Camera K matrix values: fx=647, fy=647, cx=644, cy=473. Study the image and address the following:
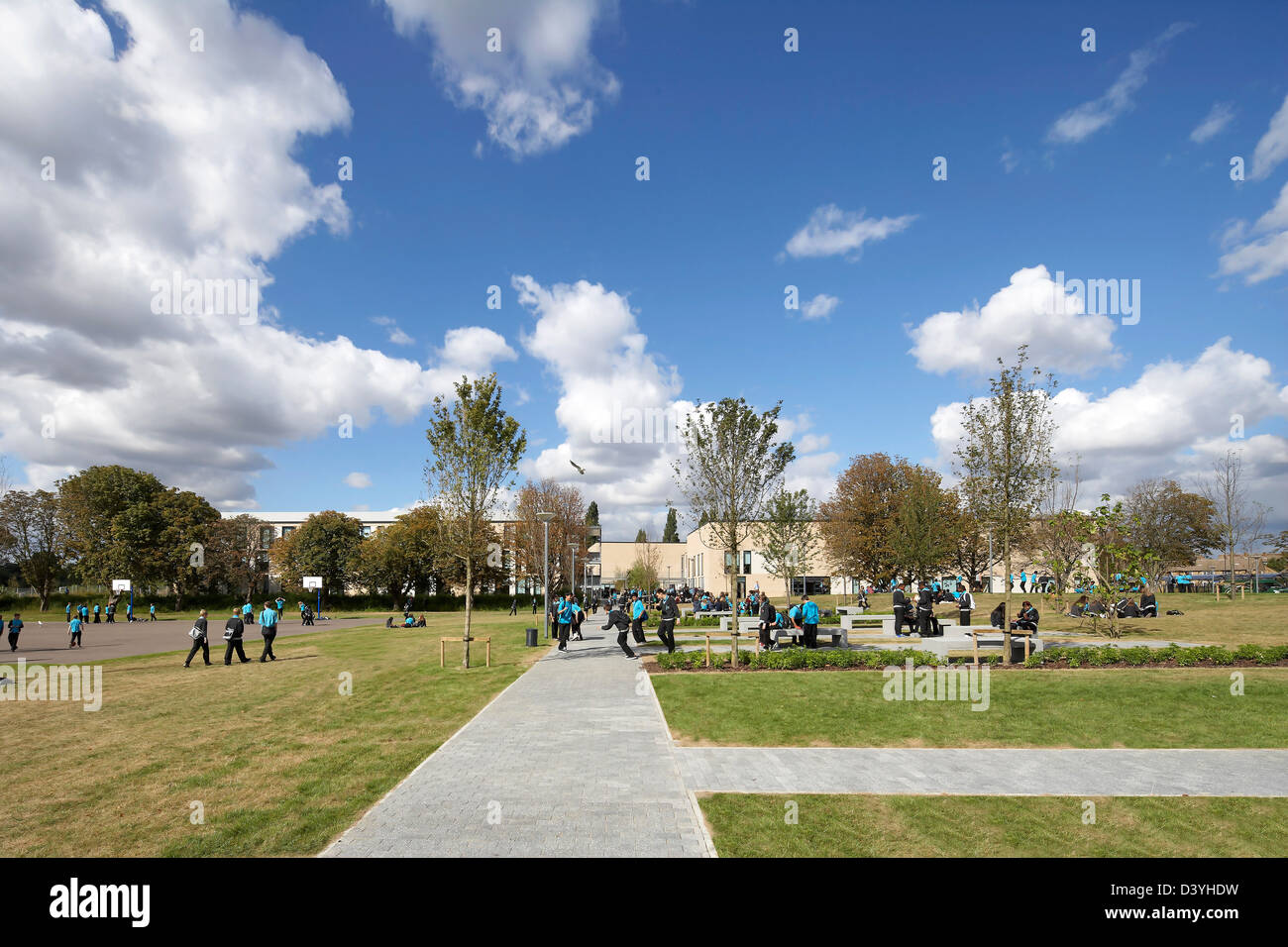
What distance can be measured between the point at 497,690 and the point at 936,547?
80.3 feet

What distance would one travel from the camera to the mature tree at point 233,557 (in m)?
59.0

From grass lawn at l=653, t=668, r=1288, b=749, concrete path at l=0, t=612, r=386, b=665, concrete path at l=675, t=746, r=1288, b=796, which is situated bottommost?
concrete path at l=0, t=612, r=386, b=665

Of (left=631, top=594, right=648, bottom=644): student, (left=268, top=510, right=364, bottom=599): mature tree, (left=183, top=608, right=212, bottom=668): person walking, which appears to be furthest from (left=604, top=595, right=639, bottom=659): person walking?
(left=268, top=510, right=364, bottom=599): mature tree

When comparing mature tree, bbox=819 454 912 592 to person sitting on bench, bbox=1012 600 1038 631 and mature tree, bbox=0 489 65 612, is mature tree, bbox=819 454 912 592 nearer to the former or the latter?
person sitting on bench, bbox=1012 600 1038 631

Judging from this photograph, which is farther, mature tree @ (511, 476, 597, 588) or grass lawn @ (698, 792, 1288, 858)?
mature tree @ (511, 476, 597, 588)

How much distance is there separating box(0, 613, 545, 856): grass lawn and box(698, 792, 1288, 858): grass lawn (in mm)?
3729

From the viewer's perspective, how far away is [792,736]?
9.18m

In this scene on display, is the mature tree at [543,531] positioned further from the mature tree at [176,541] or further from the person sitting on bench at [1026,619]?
the person sitting on bench at [1026,619]

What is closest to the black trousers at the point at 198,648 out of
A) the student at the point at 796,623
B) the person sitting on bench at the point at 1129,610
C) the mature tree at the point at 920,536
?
the student at the point at 796,623

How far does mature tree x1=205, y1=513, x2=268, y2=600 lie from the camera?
5903cm

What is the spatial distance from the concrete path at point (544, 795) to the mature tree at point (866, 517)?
4330 centimetres

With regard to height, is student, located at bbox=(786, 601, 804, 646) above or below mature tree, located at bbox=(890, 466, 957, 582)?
below
